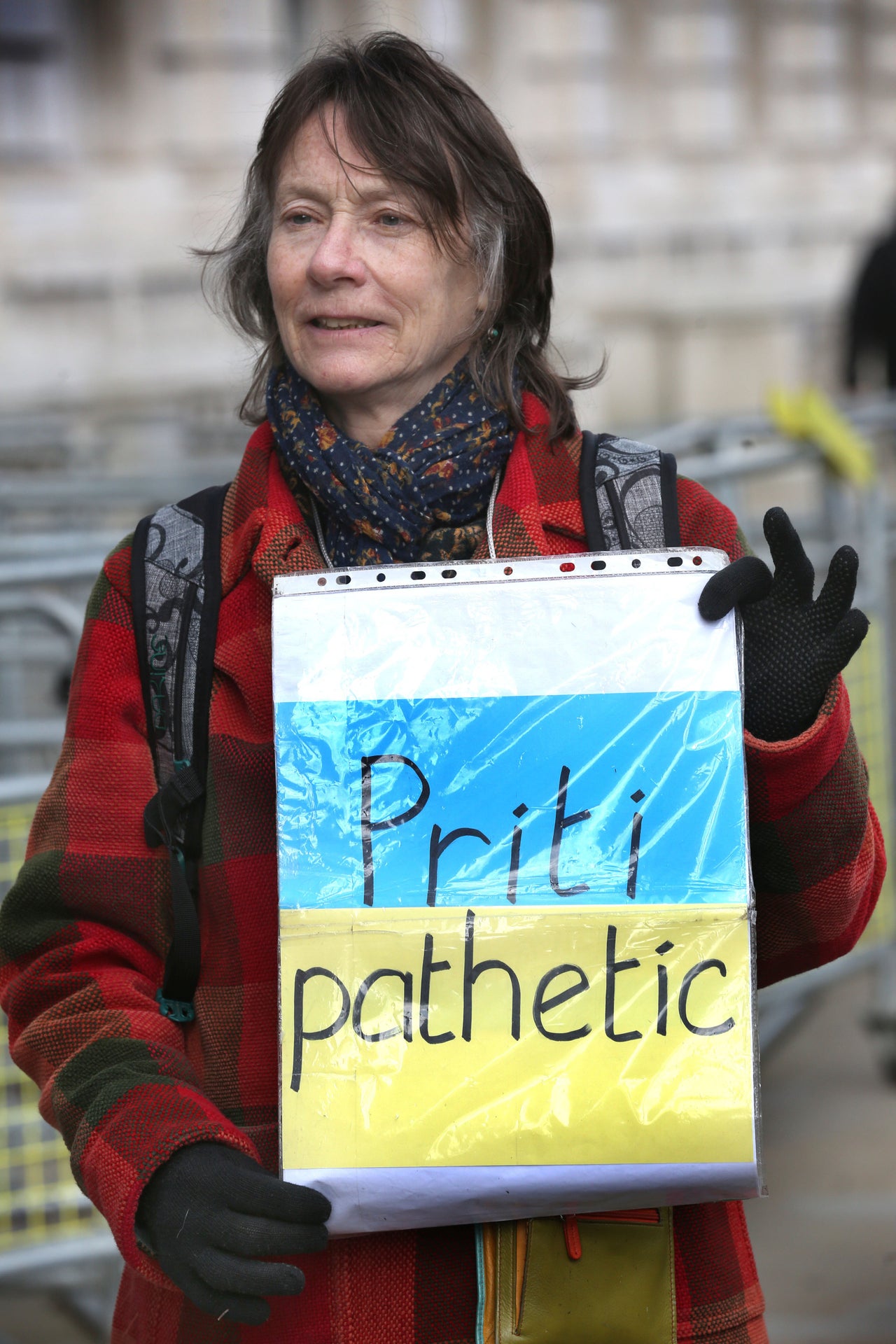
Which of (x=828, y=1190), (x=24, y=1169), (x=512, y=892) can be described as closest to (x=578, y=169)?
(x=828, y=1190)

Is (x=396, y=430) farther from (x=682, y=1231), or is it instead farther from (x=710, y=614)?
(x=682, y=1231)

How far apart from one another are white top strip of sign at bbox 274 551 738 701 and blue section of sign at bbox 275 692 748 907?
20 millimetres

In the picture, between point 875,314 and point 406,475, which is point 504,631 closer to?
point 406,475

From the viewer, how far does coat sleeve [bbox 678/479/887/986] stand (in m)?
1.70

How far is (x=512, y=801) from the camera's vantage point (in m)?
A: 1.71

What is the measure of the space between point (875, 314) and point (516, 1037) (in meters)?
8.70

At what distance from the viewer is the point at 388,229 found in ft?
6.36

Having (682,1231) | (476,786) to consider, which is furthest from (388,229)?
(682,1231)

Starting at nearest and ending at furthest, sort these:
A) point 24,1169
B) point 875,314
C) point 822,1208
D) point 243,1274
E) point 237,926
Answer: point 243,1274, point 237,926, point 24,1169, point 822,1208, point 875,314

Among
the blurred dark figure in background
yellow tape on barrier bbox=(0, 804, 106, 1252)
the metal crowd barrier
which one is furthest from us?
the blurred dark figure in background

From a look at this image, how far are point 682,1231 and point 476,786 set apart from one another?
1.75 ft

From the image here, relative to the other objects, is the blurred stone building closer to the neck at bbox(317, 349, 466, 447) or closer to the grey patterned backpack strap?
the neck at bbox(317, 349, 466, 447)

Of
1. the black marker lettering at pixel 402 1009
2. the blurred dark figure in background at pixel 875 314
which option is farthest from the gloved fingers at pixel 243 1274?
the blurred dark figure in background at pixel 875 314

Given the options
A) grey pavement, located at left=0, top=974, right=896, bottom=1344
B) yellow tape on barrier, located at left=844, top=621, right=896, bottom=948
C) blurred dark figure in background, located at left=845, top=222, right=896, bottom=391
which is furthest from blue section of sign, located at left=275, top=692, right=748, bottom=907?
blurred dark figure in background, located at left=845, top=222, right=896, bottom=391
